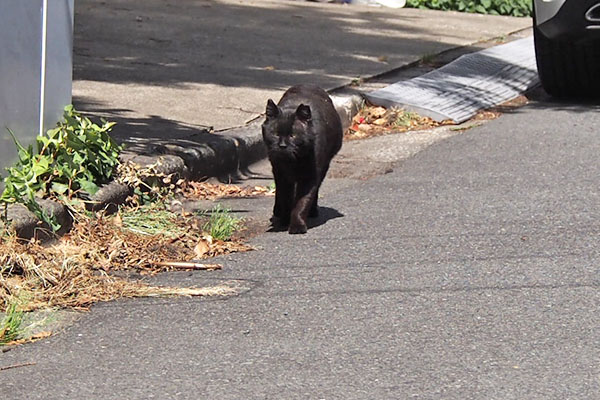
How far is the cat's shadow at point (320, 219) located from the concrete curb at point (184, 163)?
781mm

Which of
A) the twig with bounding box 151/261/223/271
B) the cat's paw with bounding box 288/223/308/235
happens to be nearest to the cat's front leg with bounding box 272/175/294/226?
the cat's paw with bounding box 288/223/308/235

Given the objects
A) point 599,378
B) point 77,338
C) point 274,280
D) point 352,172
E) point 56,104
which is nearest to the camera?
point 599,378

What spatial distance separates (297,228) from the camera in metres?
5.74

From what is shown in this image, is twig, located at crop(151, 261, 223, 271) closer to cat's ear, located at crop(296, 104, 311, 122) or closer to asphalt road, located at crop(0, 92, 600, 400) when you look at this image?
asphalt road, located at crop(0, 92, 600, 400)

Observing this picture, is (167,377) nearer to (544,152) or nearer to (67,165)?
(67,165)

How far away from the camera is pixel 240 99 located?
27.9 ft

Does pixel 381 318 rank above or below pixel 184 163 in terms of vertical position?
below

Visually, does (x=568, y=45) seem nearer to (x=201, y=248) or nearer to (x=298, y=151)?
(x=298, y=151)

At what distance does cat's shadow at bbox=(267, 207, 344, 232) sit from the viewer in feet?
19.4

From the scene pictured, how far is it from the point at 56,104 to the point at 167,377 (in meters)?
2.41

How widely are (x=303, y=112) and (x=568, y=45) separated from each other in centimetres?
383

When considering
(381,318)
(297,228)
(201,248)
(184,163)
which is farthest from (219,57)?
(381,318)

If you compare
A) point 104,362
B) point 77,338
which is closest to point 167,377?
point 104,362

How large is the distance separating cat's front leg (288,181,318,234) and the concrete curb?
2.92 ft
